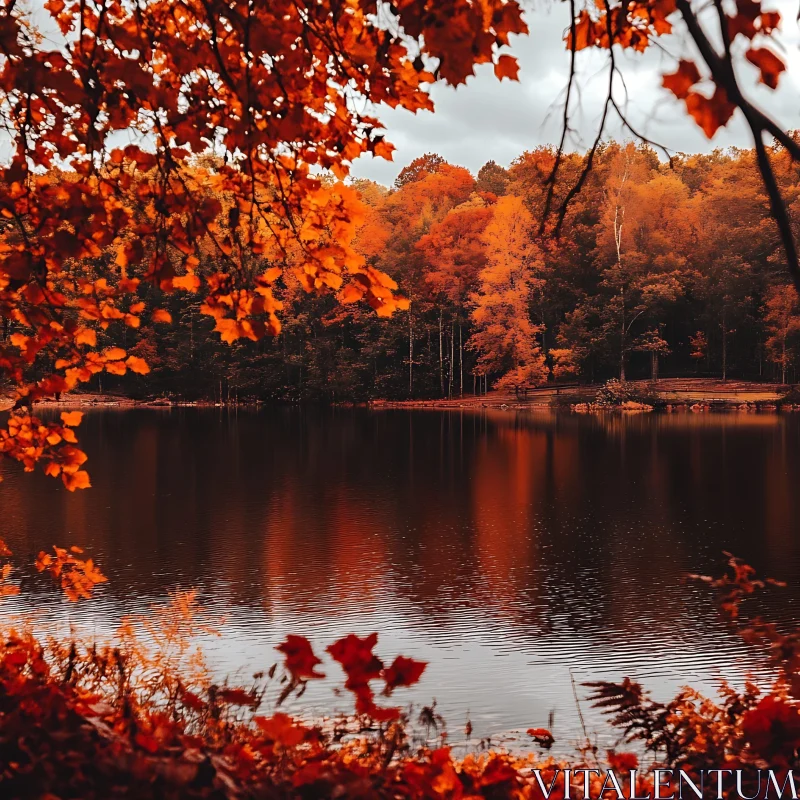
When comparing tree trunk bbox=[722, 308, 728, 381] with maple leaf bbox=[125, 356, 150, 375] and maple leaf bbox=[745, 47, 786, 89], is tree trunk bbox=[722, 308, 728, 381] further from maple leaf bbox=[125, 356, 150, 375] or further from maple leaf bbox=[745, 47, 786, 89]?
maple leaf bbox=[745, 47, 786, 89]

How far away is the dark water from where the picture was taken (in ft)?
28.3

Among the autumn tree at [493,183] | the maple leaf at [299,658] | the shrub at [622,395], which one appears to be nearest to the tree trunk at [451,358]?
the shrub at [622,395]

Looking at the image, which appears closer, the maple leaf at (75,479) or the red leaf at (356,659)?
the red leaf at (356,659)

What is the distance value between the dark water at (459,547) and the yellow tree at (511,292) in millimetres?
17847

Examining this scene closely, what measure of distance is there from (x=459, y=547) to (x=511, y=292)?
33003mm

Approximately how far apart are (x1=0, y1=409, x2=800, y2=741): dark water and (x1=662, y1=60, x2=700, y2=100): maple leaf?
526 centimetres

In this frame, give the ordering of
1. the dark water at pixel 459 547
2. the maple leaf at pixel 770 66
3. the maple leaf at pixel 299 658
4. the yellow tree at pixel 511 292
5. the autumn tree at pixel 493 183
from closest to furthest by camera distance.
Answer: the maple leaf at pixel 770 66, the maple leaf at pixel 299 658, the dark water at pixel 459 547, the yellow tree at pixel 511 292, the autumn tree at pixel 493 183

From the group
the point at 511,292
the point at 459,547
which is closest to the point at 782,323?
the point at 511,292

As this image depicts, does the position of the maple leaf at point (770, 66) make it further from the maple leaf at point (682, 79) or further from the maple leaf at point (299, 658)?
the maple leaf at point (299, 658)

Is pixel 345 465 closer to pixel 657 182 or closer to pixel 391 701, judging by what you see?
pixel 391 701

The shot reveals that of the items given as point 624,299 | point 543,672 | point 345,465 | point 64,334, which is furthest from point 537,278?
point 64,334

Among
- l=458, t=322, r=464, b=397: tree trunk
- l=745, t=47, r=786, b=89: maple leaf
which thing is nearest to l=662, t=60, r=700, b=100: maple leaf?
l=745, t=47, r=786, b=89: maple leaf

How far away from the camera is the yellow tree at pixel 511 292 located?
45.7 meters

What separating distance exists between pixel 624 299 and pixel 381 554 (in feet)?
114
